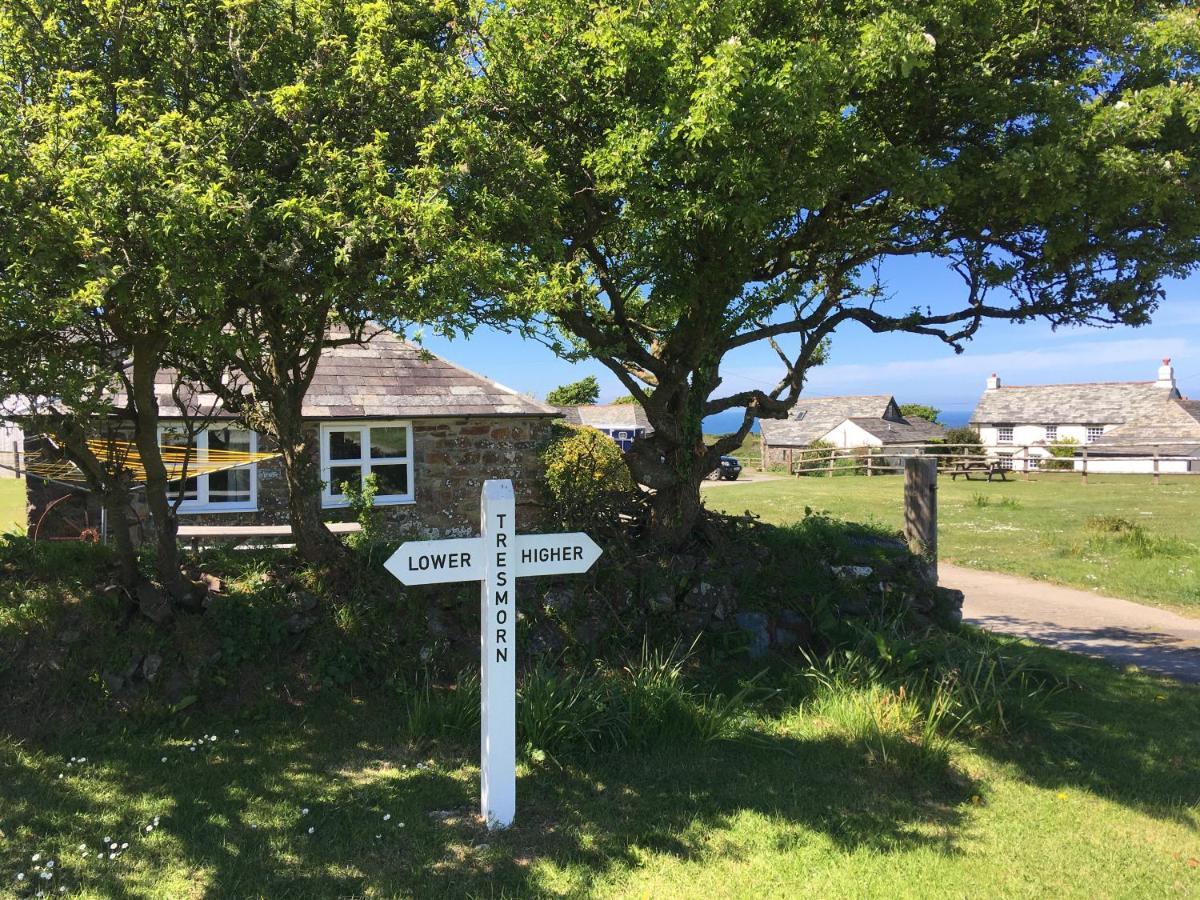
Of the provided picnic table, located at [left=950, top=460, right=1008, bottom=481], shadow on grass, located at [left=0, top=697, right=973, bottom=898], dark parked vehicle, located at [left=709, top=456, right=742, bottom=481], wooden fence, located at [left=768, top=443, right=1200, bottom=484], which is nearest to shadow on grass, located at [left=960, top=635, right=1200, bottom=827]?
shadow on grass, located at [left=0, top=697, right=973, bottom=898]

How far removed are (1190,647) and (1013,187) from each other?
5.49 m

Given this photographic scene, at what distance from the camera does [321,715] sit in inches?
221

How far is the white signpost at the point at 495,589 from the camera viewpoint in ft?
13.8

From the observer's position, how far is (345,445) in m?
13.7

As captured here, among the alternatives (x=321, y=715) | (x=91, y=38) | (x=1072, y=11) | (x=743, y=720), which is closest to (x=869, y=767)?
(x=743, y=720)

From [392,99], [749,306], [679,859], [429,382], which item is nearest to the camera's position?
[679,859]

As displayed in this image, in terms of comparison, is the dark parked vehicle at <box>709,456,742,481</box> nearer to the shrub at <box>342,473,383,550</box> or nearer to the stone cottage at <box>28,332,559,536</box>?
the stone cottage at <box>28,332,559,536</box>

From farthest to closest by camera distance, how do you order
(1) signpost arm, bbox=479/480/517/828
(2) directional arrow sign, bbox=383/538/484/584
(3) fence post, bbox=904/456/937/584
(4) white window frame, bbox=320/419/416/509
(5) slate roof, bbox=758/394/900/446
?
1. (5) slate roof, bbox=758/394/900/446
2. (4) white window frame, bbox=320/419/416/509
3. (3) fence post, bbox=904/456/937/584
4. (1) signpost arm, bbox=479/480/517/828
5. (2) directional arrow sign, bbox=383/538/484/584

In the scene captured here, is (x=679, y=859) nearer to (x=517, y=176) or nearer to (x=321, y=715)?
(x=321, y=715)

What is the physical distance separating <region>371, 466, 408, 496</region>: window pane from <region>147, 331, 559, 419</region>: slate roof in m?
0.95

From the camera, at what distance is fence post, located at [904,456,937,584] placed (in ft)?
29.3

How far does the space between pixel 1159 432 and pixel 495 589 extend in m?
48.3

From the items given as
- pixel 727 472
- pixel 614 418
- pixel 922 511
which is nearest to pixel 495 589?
pixel 922 511

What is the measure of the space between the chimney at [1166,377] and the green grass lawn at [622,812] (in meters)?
52.6
